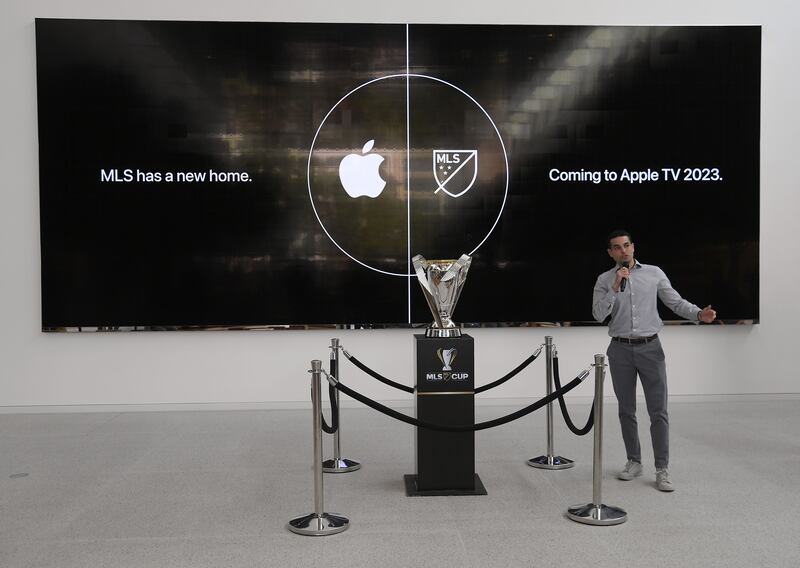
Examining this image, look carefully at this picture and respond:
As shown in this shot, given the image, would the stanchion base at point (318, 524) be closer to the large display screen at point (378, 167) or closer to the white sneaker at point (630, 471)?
the white sneaker at point (630, 471)

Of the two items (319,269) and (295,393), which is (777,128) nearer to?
(319,269)

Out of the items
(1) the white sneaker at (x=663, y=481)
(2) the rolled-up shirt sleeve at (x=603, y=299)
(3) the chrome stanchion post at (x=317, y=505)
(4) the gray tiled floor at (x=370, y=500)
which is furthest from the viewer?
(2) the rolled-up shirt sleeve at (x=603, y=299)

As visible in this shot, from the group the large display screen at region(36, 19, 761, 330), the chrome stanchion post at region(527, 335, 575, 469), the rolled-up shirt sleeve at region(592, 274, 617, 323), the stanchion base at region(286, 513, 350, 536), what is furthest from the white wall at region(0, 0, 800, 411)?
the stanchion base at region(286, 513, 350, 536)

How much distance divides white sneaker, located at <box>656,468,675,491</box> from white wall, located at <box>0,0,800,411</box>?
3.05 metres

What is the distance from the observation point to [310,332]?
8086 mm

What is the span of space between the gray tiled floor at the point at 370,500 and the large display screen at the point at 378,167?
53.2 inches

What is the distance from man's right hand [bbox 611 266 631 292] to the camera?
16.8 ft

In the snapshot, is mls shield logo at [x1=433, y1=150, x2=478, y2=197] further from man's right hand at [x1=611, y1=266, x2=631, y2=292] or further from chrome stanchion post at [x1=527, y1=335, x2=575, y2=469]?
man's right hand at [x1=611, y1=266, x2=631, y2=292]

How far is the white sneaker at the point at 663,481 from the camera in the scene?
5095 mm

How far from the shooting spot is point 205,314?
26.2 feet

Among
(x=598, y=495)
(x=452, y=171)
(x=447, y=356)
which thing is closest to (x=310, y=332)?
(x=452, y=171)

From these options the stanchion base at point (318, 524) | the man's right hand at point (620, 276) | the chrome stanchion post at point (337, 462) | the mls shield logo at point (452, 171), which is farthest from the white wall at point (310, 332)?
the stanchion base at point (318, 524)

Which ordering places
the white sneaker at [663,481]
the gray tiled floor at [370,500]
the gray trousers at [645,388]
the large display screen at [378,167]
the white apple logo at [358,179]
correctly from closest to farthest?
the gray tiled floor at [370,500]
the white sneaker at [663,481]
the gray trousers at [645,388]
the large display screen at [378,167]
the white apple logo at [358,179]

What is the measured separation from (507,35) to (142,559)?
611 cm
